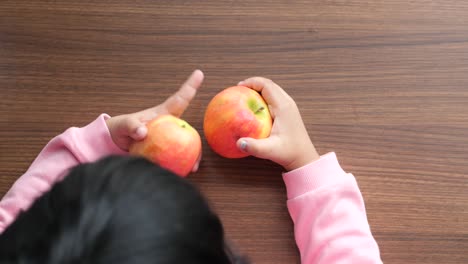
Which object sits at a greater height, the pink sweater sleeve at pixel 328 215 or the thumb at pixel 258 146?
the thumb at pixel 258 146

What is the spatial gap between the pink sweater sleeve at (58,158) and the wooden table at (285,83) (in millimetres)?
42

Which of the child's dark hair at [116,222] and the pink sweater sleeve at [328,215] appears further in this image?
the pink sweater sleeve at [328,215]

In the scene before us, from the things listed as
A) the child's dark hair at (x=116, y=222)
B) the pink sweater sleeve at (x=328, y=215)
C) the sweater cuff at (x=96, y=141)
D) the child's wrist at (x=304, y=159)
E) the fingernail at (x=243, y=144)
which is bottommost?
the pink sweater sleeve at (x=328, y=215)

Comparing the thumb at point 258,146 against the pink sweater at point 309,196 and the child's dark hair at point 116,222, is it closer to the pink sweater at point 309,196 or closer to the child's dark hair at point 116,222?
the pink sweater at point 309,196

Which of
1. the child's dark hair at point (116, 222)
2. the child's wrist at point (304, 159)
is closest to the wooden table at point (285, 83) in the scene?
the child's wrist at point (304, 159)

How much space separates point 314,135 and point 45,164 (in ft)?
1.52

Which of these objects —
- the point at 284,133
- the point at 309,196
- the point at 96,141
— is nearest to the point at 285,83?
the point at 284,133

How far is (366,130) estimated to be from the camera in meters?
0.74

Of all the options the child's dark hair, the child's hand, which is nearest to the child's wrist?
the child's hand

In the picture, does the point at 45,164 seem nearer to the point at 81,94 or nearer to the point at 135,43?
the point at 81,94

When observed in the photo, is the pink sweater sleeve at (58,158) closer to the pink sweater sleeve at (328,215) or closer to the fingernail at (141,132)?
the fingernail at (141,132)

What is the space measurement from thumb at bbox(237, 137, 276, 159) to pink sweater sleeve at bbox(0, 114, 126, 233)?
21cm

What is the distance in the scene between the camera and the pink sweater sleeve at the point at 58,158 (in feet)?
2.17

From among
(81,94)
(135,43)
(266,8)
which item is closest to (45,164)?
(81,94)
